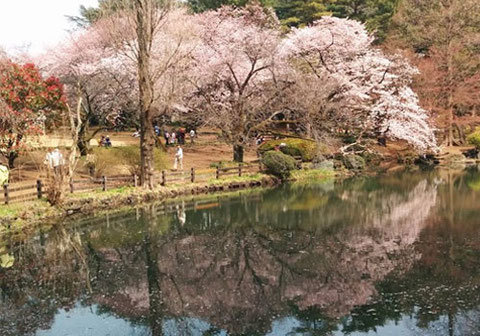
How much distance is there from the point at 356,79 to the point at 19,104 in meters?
21.0

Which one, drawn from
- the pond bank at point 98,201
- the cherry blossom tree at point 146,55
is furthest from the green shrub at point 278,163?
the cherry blossom tree at point 146,55

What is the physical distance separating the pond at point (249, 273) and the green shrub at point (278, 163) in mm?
6388

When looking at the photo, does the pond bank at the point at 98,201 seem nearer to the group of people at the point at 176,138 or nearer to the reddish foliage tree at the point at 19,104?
the reddish foliage tree at the point at 19,104

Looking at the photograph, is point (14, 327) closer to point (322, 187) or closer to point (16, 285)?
point (16, 285)

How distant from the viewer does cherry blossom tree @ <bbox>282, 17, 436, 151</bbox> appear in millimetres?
30531

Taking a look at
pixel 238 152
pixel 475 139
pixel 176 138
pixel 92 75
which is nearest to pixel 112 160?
pixel 92 75

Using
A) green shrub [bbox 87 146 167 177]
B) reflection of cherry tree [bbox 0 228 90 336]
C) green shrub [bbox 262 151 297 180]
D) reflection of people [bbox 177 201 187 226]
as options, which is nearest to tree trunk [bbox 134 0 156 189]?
green shrub [bbox 87 146 167 177]

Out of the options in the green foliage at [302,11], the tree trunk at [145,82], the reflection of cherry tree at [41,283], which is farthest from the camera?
the green foliage at [302,11]

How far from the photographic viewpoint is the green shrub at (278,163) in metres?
26.0

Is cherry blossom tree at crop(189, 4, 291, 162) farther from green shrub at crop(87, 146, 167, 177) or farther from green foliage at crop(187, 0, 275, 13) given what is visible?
green foliage at crop(187, 0, 275, 13)

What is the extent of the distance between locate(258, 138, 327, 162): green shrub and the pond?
975 centimetres

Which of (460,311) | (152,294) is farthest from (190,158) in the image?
(460,311)

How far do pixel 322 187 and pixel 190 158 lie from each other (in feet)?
30.7

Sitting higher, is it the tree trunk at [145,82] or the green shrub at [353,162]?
the tree trunk at [145,82]
